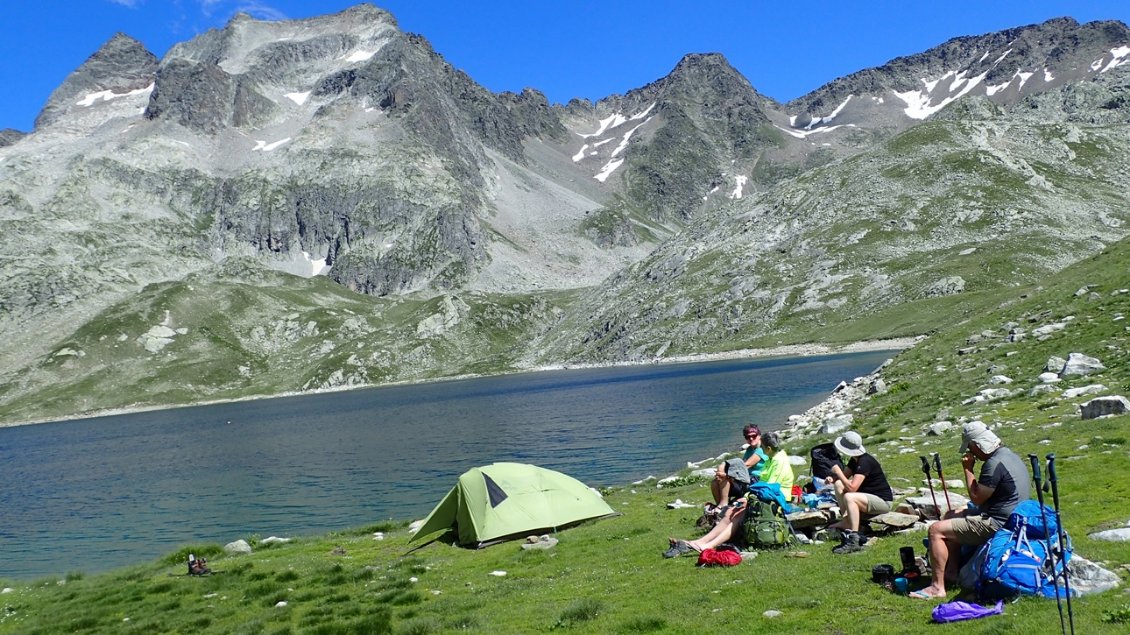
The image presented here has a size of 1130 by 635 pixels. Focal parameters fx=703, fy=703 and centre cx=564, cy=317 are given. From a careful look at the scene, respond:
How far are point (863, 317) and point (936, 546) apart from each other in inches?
6160

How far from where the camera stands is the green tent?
2497 centimetres

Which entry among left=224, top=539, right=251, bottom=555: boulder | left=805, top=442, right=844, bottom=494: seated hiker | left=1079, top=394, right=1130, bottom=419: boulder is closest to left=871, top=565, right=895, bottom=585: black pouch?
left=805, top=442, right=844, bottom=494: seated hiker

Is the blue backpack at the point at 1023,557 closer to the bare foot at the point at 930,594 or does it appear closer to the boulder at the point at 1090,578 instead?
the boulder at the point at 1090,578

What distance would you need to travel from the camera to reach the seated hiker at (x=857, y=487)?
16.0m

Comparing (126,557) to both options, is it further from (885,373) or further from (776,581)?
(885,373)

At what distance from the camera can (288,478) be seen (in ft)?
211

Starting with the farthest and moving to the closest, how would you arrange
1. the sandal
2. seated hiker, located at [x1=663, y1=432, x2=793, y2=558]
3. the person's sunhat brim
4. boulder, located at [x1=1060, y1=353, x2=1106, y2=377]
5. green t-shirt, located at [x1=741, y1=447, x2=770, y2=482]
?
boulder, located at [x1=1060, y1=353, x2=1106, y2=377] → green t-shirt, located at [x1=741, y1=447, x2=770, y2=482] → the sandal → seated hiker, located at [x1=663, y1=432, x2=793, y2=558] → the person's sunhat brim

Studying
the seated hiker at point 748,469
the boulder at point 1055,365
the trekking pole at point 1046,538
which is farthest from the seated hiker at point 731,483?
the boulder at point 1055,365

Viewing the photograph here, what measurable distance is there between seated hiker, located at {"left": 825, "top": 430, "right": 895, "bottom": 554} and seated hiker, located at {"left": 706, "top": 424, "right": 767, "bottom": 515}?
2.57 meters

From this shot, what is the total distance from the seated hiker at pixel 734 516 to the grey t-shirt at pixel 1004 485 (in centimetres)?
658

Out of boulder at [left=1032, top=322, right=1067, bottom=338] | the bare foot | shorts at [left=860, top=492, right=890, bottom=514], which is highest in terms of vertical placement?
boulder at [left=1032, top=322, right=1067, bottom=338]

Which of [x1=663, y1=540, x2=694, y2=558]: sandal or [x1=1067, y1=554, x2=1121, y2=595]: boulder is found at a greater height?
[x1=1067, y1=554, x2=1121, y2=595]: boulder

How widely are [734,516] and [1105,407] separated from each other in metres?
14.6

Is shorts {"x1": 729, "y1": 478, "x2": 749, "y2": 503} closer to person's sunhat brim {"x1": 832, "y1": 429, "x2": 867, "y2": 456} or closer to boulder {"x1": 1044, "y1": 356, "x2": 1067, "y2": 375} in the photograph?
person's sunhat brim {"x1": 832, "y1": 429, "x2": 867, "y2": 456}
